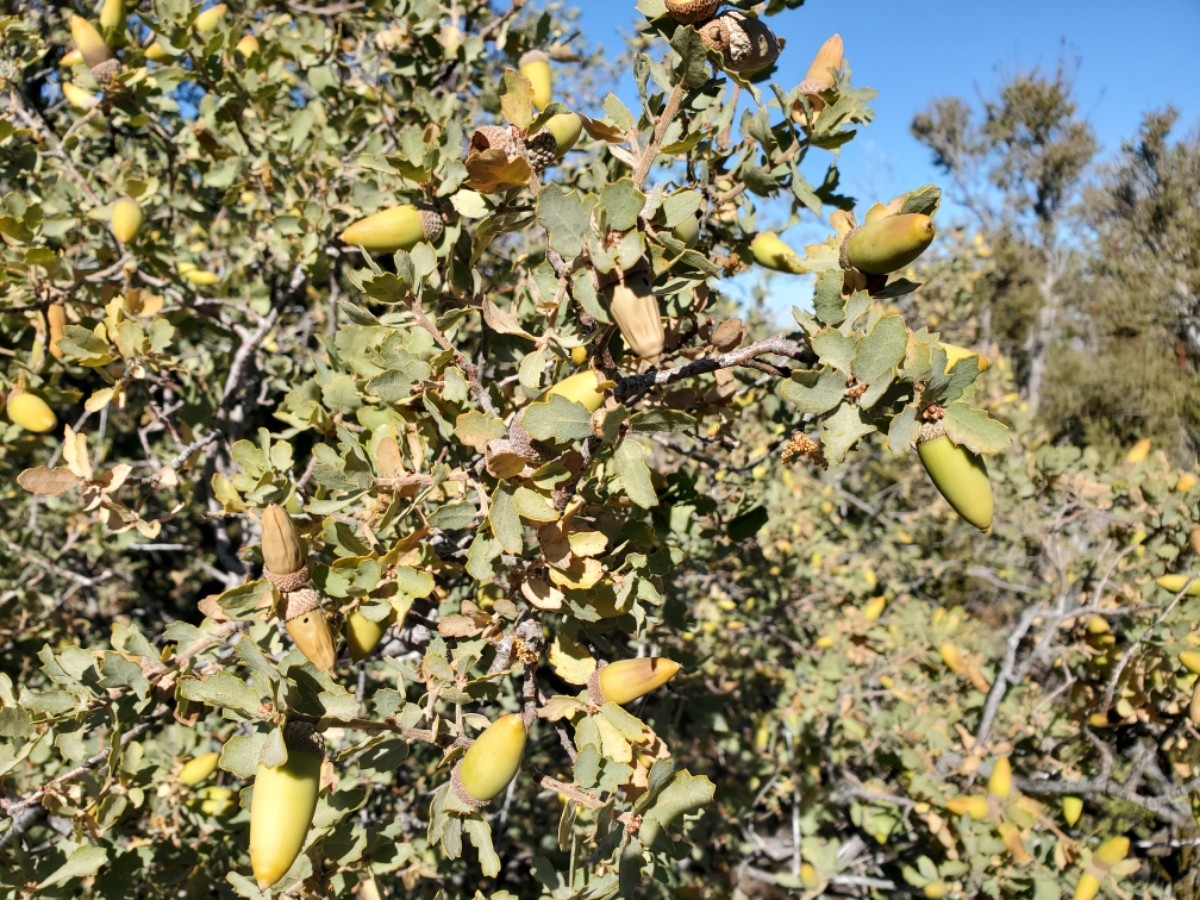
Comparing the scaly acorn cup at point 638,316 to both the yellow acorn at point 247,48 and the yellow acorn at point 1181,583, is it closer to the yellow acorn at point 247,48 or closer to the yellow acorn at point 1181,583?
the yellow acorn at point 247,48

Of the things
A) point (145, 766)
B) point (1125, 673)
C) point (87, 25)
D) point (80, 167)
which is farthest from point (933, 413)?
point (80, 167)

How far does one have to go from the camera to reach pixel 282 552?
95 centimetres

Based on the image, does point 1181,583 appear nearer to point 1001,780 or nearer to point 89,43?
point 1001,780

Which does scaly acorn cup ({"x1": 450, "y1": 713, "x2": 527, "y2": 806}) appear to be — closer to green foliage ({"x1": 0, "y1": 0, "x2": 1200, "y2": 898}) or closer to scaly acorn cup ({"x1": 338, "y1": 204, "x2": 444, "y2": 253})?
green foliage ({"x1": 0, "y1": 0, "x2": 1200, "y2": 898})

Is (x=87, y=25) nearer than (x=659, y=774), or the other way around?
(x=659, y=774)

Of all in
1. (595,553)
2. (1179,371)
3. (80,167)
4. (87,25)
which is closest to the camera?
(595,553)

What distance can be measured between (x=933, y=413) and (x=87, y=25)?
1.71m

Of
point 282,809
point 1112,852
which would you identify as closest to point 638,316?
point 282,809

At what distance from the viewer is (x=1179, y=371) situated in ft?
29.6

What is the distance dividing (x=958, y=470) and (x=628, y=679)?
0.45 m

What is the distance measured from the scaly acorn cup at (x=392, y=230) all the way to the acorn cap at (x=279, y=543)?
1.19ft

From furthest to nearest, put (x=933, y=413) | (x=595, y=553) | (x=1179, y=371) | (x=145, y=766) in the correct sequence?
(x=1179, y=371) < (x=145, y=766) < (x=595, y=553) < (x=933, y=413)

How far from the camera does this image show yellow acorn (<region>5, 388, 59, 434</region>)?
1.38m

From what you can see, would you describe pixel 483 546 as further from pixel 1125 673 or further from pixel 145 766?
pixel 1125 673
